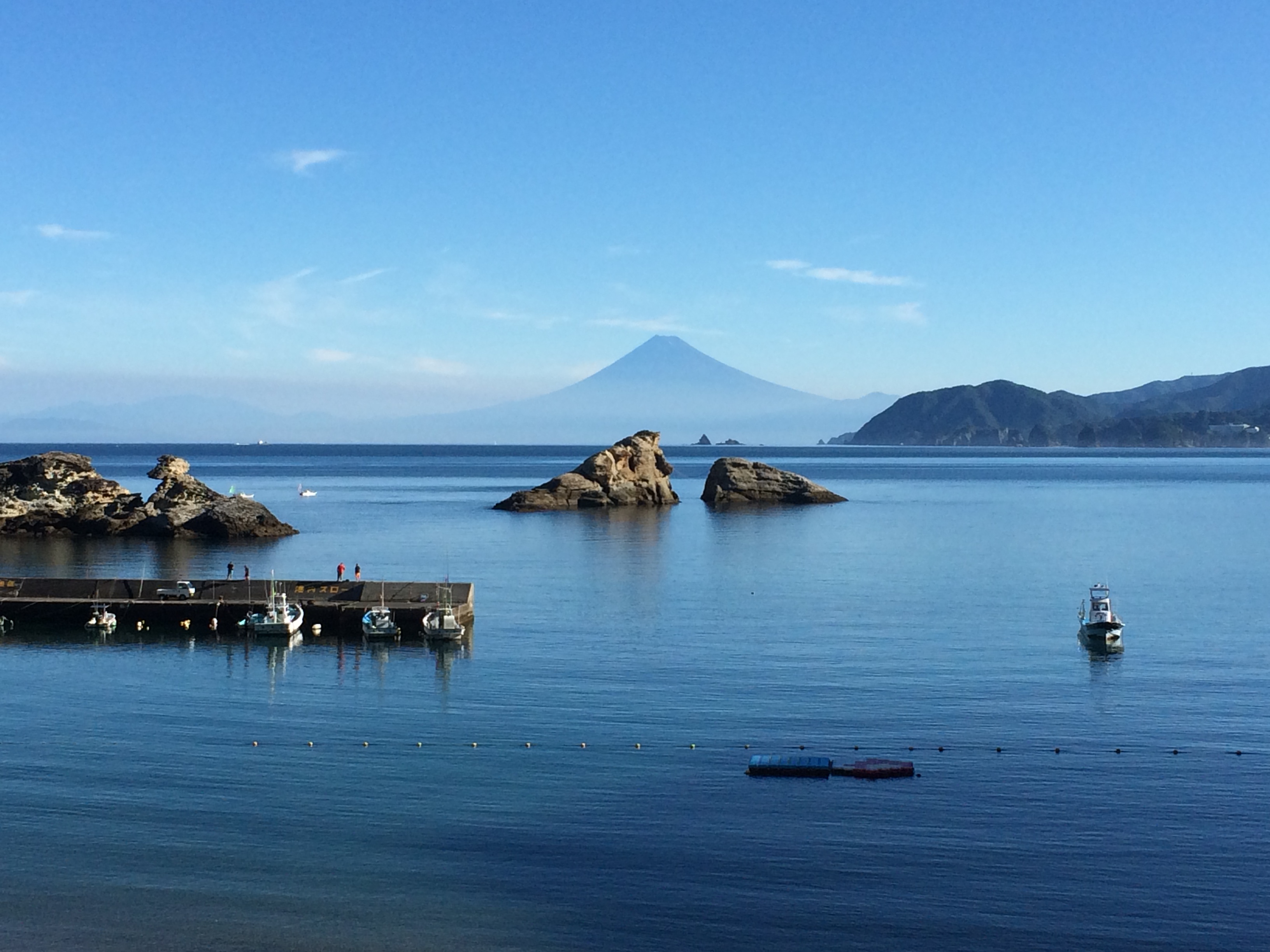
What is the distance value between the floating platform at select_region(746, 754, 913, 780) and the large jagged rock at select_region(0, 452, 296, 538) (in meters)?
107

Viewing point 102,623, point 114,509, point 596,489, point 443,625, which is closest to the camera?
point 443,625

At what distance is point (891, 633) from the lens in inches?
2995

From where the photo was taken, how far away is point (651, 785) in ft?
146

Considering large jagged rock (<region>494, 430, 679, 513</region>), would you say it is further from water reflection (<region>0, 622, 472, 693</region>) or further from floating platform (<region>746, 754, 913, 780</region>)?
floating platform (<region>746, 754, 913, 780</region>)

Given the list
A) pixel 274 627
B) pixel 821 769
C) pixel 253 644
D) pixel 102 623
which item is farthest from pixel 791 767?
pixel 102 623

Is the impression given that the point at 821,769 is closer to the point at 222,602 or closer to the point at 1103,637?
the point at 1103,637

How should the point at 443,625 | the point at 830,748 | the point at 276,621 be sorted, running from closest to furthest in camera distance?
1. the point at 830,748
2. the point at 443,625
3. the point at 276,621

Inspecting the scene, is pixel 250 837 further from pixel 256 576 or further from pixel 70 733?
pixel 256 576

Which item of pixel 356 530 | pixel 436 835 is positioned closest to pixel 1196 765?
pixel 436 835

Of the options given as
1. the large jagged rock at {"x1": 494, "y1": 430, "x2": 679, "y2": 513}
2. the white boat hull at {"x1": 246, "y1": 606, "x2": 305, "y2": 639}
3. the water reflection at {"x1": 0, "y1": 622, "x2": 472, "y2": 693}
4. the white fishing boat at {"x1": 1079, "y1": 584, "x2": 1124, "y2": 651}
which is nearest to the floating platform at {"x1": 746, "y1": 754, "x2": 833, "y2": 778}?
the water reflection at {"x1": 0, "y1": 622, "x2": 472, "y2": 693}

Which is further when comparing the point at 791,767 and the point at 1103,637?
the point at 1103,637

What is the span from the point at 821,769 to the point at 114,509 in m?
122

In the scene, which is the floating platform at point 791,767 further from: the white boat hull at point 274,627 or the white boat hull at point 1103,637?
A: the white boat hull at point 274,627

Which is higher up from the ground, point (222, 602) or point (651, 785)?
point (222, 602)
